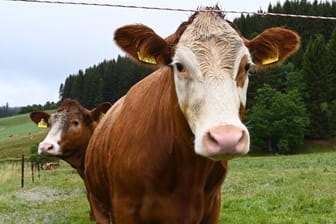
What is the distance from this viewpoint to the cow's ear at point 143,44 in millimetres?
3877

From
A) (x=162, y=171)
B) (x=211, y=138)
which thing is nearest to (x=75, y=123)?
(x=162, y=171)

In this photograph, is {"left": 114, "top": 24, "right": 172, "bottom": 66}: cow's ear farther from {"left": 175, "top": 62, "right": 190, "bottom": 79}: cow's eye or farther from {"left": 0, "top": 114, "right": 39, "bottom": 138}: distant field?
{"left": 0, "top": 114, "right": 39, "bottom": 138}: distant field

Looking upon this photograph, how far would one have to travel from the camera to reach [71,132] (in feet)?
36.6

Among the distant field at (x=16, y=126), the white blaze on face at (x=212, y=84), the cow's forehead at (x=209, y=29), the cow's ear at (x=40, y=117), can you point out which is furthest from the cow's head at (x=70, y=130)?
the distant field at (x=16, y=126)

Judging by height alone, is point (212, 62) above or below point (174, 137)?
above

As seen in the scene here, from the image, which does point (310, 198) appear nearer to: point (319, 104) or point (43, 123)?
point (43, 123)

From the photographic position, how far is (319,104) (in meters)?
66.2

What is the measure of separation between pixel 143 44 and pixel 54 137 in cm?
760

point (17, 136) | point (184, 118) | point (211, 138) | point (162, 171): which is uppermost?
point (211, 138)

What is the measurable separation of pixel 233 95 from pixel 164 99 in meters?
1.18

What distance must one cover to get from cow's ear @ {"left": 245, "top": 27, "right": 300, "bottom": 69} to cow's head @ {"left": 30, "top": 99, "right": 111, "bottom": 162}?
7.35 m

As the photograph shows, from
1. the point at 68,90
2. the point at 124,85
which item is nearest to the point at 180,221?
the point at 124,85

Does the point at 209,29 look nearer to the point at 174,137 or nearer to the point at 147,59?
the point at 147,59

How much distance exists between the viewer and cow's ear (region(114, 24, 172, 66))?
3877 millimetres
